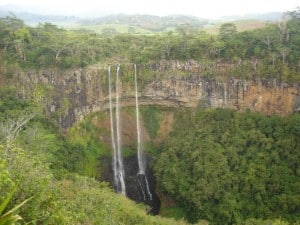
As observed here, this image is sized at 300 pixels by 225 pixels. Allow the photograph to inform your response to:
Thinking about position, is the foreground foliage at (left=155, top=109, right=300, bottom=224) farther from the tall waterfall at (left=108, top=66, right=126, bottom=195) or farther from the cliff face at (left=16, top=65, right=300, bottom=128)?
the tall waterfall at (left=108, top=66, right=126, bottom=195)

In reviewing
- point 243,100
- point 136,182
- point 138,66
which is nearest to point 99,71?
point 138,66

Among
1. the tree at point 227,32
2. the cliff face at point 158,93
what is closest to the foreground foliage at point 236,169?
the cliff face at point 158,93

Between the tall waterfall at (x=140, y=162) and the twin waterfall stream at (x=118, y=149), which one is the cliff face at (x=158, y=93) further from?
the tall waterfall at (x=140, y=162)

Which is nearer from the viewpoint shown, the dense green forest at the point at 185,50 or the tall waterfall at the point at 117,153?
the dense green forest at the point at 185,50

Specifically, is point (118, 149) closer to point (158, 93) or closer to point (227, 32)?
point (158, 93)

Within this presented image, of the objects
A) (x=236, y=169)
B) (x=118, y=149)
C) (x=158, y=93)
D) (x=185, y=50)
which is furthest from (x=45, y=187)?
(x=185, y=50)

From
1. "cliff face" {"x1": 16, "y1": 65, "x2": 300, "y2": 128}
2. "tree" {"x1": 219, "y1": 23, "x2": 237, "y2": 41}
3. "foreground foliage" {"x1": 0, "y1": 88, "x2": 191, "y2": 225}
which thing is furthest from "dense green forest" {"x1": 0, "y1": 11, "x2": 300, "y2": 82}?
"foreground foliage" {"x1": 0, "y1": 88, "x2": 191, "y2": 225}
